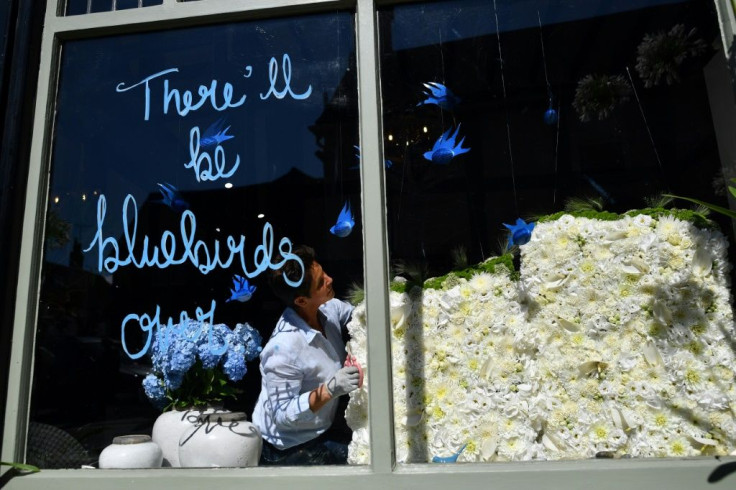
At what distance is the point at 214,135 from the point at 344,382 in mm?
1097

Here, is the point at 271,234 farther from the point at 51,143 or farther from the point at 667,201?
the point at 667,201

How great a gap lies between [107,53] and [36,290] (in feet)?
3.30

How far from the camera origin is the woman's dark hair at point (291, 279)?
239cm

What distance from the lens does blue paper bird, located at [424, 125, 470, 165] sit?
2.53 m

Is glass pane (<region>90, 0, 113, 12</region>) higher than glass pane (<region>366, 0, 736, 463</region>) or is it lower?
higher

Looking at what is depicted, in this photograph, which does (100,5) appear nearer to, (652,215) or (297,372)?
(297,372)

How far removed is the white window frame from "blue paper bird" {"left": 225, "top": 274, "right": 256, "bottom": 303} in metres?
0.55

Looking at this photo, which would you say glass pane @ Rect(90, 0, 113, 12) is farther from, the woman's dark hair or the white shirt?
the white shirt

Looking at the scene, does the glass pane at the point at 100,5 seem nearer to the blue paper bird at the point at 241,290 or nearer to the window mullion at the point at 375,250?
the window mullion at the point at 375,250

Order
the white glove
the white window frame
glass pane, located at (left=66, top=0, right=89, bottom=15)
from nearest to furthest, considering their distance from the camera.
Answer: the white window frame → the white glove → glass pane, located at (left=66, top=0, right=89, bottom=15)

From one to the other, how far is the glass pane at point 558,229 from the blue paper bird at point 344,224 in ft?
0.54

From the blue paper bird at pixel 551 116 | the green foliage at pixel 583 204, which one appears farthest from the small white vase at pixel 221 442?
the blue paper bird at pixel 551 116

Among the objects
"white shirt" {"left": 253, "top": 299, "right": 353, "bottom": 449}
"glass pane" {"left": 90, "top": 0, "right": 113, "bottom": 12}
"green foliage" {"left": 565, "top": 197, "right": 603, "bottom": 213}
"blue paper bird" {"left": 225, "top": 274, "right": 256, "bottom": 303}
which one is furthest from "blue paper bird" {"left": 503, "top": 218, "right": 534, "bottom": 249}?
"glass pane" {"left": 90, "top": 0, "right": 113, "bottom": 12}

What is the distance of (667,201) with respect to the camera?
2.38 metres
